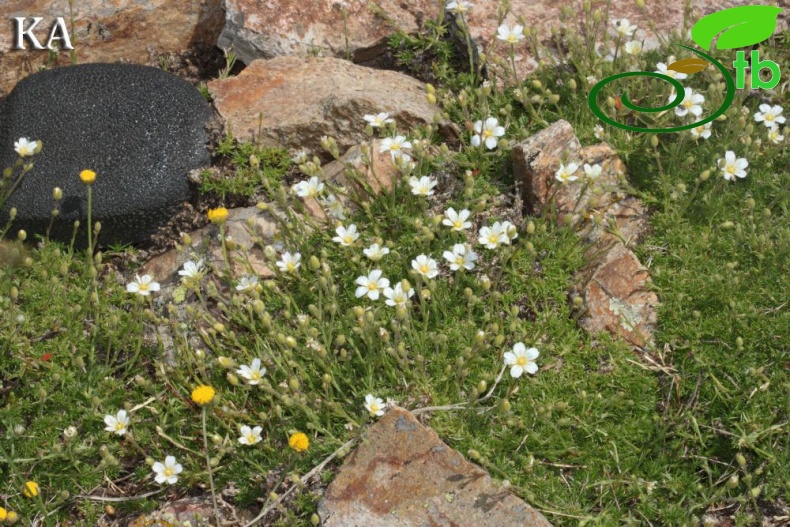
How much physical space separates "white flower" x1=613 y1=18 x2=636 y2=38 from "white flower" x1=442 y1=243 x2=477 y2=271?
1.66 meters

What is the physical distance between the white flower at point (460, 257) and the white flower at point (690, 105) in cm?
132

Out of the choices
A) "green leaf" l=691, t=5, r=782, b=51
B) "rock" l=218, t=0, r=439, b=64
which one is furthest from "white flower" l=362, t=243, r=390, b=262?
"green leaf" l=691, t=5, r=782, b=51

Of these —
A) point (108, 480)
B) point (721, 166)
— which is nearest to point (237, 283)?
point (108, 480)

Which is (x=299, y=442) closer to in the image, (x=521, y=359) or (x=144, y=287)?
(x=521, y=359)

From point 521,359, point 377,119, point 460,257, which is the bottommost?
point 521,359

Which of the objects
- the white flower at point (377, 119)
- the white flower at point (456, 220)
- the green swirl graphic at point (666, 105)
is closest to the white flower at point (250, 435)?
the white flower at point (456, 220)

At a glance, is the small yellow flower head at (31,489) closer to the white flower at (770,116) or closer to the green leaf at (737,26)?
the white flower at (770,116)

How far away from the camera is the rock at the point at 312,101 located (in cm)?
500

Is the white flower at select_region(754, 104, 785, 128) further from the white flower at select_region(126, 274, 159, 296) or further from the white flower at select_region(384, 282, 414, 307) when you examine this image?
the white flower at select_region(126, 274, 159, 296)

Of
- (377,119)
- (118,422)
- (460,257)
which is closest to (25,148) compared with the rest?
(118,422)

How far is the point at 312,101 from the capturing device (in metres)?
5.12

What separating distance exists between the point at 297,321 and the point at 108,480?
103 centimetres

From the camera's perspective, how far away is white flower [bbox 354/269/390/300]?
3854 millimetres

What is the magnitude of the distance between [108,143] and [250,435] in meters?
2.13
